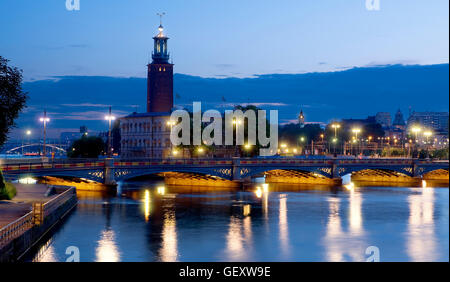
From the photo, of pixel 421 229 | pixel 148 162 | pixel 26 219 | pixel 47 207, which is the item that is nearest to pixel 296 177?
pixel 148 162

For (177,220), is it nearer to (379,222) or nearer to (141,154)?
(379,222)

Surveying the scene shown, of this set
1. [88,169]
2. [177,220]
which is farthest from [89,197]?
[177,220]

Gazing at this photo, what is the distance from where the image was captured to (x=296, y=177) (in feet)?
406

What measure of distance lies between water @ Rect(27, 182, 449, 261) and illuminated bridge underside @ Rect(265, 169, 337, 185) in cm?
2397

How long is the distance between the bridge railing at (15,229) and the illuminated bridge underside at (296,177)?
78.5m

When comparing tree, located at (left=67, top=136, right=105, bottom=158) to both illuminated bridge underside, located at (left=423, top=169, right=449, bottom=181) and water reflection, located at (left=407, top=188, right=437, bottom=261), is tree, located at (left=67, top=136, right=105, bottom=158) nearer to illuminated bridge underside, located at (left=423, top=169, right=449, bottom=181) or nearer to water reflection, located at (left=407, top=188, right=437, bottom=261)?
illuminated bridge underside, located at (left=423, top=169, right=449, bottom=181)

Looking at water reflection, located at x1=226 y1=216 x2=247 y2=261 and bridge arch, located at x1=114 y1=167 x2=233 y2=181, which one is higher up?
bridge arch, located at x1=114 y1=167 x2=233 y2=181

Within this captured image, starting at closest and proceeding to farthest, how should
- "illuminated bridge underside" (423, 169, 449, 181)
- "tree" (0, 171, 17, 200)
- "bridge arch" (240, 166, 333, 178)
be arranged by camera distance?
"tree" (0, 171, 17, 200) → "bridge arch" (240, 166, 333, 178) → "illuminated bridge underside" (423, 169, 449, 181)

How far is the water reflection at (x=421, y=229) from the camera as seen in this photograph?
48031 mm

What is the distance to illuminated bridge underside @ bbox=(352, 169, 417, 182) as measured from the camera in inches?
5030
